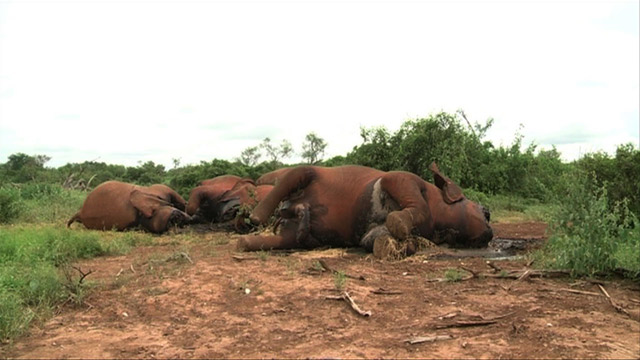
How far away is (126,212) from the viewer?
33.5ft

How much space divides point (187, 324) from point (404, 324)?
1563 mm

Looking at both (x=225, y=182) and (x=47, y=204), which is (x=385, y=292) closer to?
(x=225, y=182)

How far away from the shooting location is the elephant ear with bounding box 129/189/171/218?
33.4 feet

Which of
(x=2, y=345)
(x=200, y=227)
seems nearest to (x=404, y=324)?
(x=2, y=345)

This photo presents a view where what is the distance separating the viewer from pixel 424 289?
491 cm

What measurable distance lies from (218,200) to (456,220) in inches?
201

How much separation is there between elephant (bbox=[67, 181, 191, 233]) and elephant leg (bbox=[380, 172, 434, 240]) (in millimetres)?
4616

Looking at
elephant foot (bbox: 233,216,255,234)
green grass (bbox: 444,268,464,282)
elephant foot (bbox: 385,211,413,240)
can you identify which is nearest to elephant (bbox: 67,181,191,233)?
elephant foot (bbox: 233,216,255,234)

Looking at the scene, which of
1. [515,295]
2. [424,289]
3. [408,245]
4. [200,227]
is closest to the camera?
[515,295]

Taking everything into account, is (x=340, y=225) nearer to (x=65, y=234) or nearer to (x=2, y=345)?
(x=65, y=234)

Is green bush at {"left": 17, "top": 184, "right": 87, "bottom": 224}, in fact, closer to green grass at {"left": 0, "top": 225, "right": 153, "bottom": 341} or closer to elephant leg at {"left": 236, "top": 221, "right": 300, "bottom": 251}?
green grass at {"left": 0, "top": 225, "right": 153, "bottom": 341}

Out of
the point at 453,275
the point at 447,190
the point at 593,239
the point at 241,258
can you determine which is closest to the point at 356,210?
the point at 447,190

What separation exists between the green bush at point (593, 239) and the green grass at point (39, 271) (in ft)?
14.3

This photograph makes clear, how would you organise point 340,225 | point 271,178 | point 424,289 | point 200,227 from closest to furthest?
point 424,289 → point 340,225 → point 200,227 → point 271,178
